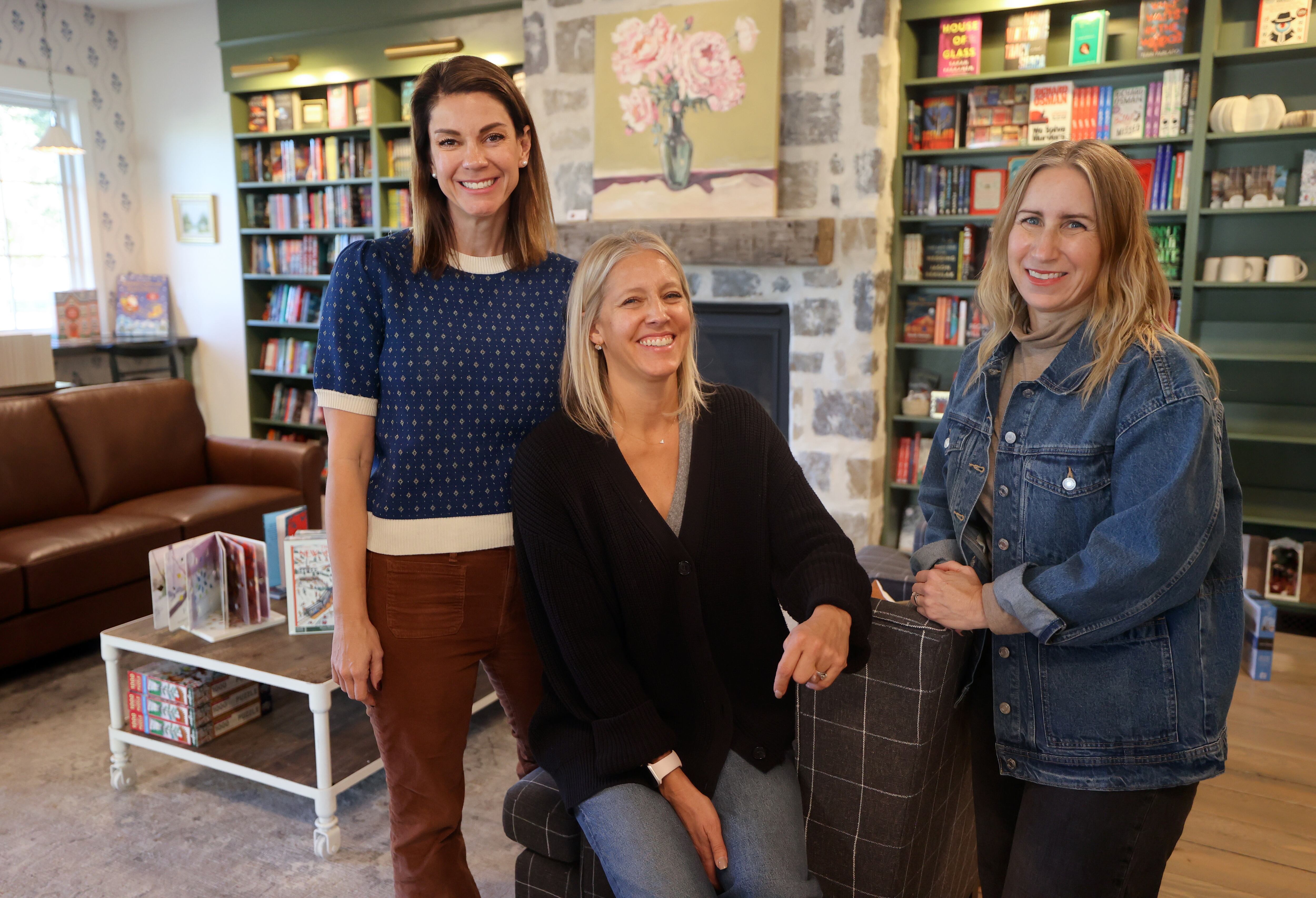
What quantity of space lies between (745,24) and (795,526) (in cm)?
309

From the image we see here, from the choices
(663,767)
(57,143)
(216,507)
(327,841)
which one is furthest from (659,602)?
(57,143)

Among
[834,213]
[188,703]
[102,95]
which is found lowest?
[188,703]

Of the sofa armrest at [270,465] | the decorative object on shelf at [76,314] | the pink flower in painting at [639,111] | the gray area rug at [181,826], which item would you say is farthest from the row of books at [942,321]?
the decorative object on shelf at [76,314]

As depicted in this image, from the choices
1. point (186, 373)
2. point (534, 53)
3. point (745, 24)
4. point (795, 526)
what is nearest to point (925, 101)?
point (745, 24)

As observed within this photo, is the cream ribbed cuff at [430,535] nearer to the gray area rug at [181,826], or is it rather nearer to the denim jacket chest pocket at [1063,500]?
the denim jacket chest pocket at [1063,500]

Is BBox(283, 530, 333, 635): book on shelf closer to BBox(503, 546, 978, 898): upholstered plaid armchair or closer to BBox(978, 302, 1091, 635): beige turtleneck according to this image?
BBox(503, 546, 978, 898): upholstered plaid armchair

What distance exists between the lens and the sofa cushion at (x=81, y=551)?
307 centimetres

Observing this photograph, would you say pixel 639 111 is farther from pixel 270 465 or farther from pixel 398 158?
pixel 270 465

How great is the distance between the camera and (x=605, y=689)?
1.37 metres

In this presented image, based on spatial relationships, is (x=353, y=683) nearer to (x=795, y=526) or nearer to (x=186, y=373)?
(x=795, y=526)

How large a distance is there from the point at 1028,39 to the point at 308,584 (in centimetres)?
342

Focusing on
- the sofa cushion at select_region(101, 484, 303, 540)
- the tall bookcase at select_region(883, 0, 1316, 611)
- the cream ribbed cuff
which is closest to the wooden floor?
the tall bookcase at select_region(883, 0, 1316, 611)

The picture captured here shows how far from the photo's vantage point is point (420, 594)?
4.73ft

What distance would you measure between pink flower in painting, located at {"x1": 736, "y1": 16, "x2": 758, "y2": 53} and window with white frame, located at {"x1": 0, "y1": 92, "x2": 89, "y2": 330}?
436 centimetres
